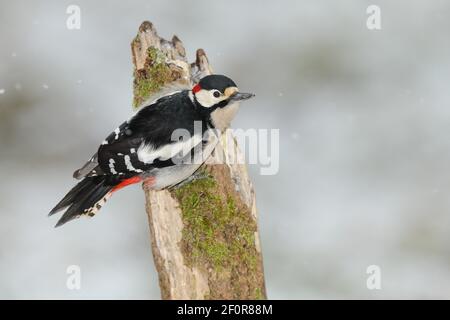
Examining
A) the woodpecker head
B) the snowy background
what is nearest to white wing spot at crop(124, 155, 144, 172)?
the woodpecker head

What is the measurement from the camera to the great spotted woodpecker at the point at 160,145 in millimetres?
4559

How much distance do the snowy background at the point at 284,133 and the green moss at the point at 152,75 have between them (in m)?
2.46

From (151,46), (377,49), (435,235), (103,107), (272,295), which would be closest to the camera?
(151,46)

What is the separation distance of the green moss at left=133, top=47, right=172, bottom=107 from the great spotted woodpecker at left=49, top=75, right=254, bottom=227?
437 millimetres

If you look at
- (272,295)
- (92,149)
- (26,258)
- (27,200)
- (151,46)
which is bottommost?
(272,295)

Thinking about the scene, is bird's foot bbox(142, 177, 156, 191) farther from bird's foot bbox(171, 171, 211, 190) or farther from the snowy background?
the snowy background

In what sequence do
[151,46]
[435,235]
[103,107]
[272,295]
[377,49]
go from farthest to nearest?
1. [377,49]
2. [103,107]
3. [435,235]
4. [272,295]
5. [151,46]

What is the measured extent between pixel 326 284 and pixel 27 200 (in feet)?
11.4

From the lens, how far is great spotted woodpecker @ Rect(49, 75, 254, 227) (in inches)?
179

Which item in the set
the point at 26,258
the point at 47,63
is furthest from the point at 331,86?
the point at 26,258

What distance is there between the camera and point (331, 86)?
859 cm

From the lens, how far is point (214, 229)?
177 inches

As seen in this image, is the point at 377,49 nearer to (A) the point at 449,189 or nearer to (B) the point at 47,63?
(A) the point at 449,189

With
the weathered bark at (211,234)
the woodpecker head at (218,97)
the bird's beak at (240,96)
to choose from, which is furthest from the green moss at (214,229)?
the bird's beak at (240,96)
